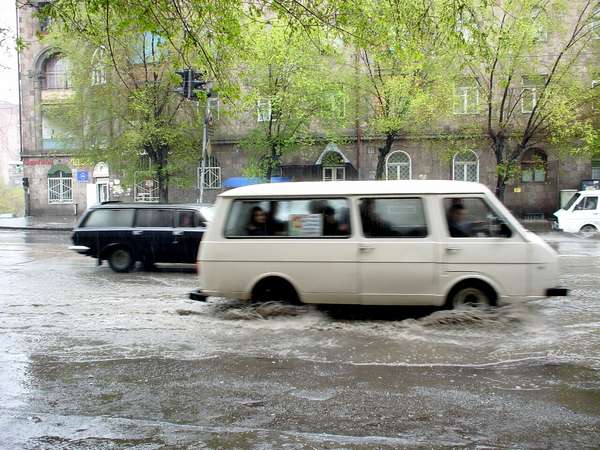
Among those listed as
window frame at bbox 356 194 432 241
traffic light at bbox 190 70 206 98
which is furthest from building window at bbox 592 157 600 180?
window frame at bbox 356 194 432 241

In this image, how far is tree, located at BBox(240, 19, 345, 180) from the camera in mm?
23609

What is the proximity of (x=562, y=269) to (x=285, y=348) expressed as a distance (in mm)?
8700

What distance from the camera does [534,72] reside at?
24922 mm

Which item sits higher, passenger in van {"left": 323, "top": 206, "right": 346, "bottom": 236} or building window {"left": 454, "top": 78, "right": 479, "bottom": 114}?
building window {"left": 454, "top": 78, "right": 479, "bottom": 114}

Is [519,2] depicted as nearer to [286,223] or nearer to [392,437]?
[286,223]

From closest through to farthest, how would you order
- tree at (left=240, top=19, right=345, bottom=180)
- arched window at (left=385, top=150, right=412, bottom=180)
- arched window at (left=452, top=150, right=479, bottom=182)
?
tree at (left=240, top=19, right=345, bottom=180)
arched window at (left=452, top=150, right=479, bottom=182)
arched window at (left=385, top=150, right=412, bottom=180)

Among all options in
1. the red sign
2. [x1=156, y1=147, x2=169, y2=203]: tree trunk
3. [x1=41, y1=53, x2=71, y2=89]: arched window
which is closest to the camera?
[x1=156, y1=147, x2=169, y2=203]: tree trunk

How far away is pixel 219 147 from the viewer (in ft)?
108

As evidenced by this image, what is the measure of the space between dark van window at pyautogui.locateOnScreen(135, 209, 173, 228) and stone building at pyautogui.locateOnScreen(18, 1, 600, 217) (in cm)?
1365

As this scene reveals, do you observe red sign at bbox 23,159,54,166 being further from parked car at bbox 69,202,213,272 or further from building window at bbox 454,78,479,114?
building window at bbox 454,78,479,114

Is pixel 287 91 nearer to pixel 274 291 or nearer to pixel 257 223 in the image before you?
pixel 257 223

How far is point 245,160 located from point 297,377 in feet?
89.7

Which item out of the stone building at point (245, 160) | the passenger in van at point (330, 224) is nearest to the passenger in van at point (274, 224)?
the passenger in van at point (330, 224)

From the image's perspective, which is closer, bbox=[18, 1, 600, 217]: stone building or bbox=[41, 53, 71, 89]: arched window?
bbox=[18, 1, 600, 217]: stone building
